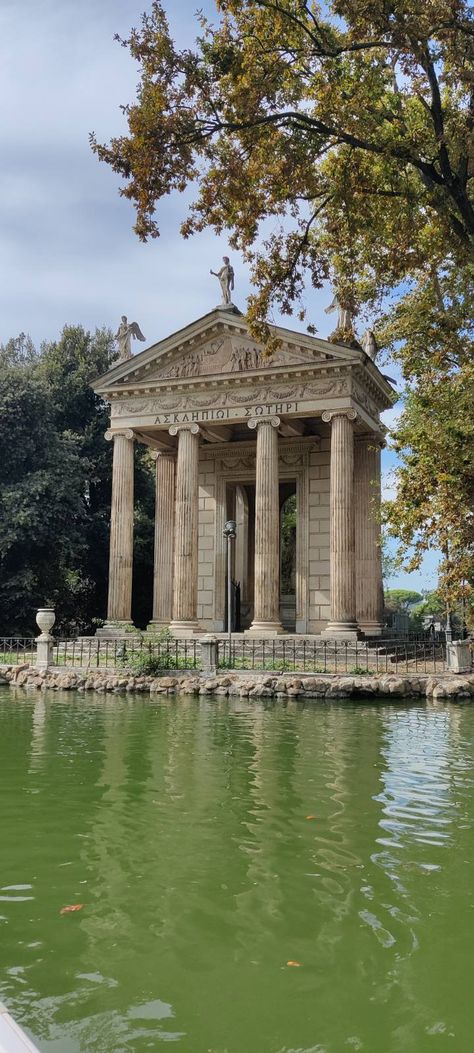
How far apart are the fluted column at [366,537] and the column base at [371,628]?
84mm

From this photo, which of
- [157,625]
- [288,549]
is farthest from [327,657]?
[288,549]

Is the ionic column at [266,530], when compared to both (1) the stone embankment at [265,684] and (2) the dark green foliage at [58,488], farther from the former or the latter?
(2) the dark green foliage at [58,488]

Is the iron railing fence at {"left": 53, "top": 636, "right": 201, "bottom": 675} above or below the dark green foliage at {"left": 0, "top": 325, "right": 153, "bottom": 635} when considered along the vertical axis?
below

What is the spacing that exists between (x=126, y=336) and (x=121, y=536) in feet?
28.4

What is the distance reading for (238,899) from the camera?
5.45m

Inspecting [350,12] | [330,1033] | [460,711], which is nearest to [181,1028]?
[330,1033]

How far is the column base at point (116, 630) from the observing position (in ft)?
95.0

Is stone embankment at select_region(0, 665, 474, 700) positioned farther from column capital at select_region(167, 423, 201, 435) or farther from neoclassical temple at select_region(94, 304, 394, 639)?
column capital at select_region(167, 423, 201, 435)

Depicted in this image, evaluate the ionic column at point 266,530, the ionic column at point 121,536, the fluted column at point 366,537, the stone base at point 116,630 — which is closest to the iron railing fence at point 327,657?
the ionic column at point 266,530

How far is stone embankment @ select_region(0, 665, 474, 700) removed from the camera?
59.7 feet

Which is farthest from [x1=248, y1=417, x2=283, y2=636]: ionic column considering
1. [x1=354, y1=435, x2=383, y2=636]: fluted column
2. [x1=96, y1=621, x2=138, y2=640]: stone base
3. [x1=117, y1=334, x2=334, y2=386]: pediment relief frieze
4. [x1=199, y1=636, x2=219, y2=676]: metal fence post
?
[x1=199, y1=636, x2=219, y2=676]: metal fence post

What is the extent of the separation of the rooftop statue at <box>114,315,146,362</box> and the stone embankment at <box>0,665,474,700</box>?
1661 cm

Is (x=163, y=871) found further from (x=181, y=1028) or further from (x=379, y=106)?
(x=379, y=106)

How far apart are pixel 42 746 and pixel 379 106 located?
9.95m
